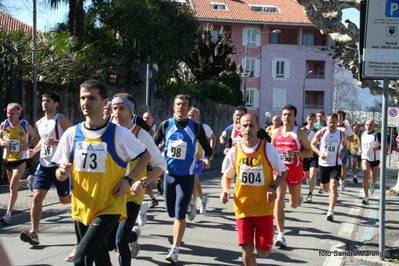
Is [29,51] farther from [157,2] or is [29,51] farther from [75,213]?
[75,213]

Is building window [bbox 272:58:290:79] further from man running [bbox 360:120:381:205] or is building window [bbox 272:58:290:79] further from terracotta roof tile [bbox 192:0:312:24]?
A: man running [bbox 360:120:381:205]

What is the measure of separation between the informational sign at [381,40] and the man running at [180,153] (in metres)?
2.23

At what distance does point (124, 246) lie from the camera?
209 inches

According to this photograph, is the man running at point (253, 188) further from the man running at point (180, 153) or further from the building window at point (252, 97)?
the building window at point (252, 97)

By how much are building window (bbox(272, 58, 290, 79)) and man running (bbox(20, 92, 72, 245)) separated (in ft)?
163

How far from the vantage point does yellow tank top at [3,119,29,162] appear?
9609 millimetres

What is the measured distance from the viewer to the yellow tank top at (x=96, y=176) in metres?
4.39

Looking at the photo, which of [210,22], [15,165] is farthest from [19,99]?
[210,22]

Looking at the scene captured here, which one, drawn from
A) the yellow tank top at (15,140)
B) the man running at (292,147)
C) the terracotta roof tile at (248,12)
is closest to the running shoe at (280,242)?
the man running at (292,147)

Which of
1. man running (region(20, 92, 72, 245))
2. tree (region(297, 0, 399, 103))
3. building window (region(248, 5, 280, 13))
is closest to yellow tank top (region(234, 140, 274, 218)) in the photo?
man running (region(20, 92, 72, 245))

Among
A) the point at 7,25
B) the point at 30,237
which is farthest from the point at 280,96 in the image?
the point at 30,237

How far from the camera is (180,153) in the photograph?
730 cm

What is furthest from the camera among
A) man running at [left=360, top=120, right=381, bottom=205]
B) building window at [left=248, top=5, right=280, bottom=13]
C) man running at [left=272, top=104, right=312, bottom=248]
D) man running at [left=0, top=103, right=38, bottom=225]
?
building window at [left=248, top=5, right=280, bottom=13]

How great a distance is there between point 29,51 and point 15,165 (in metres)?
7.24
